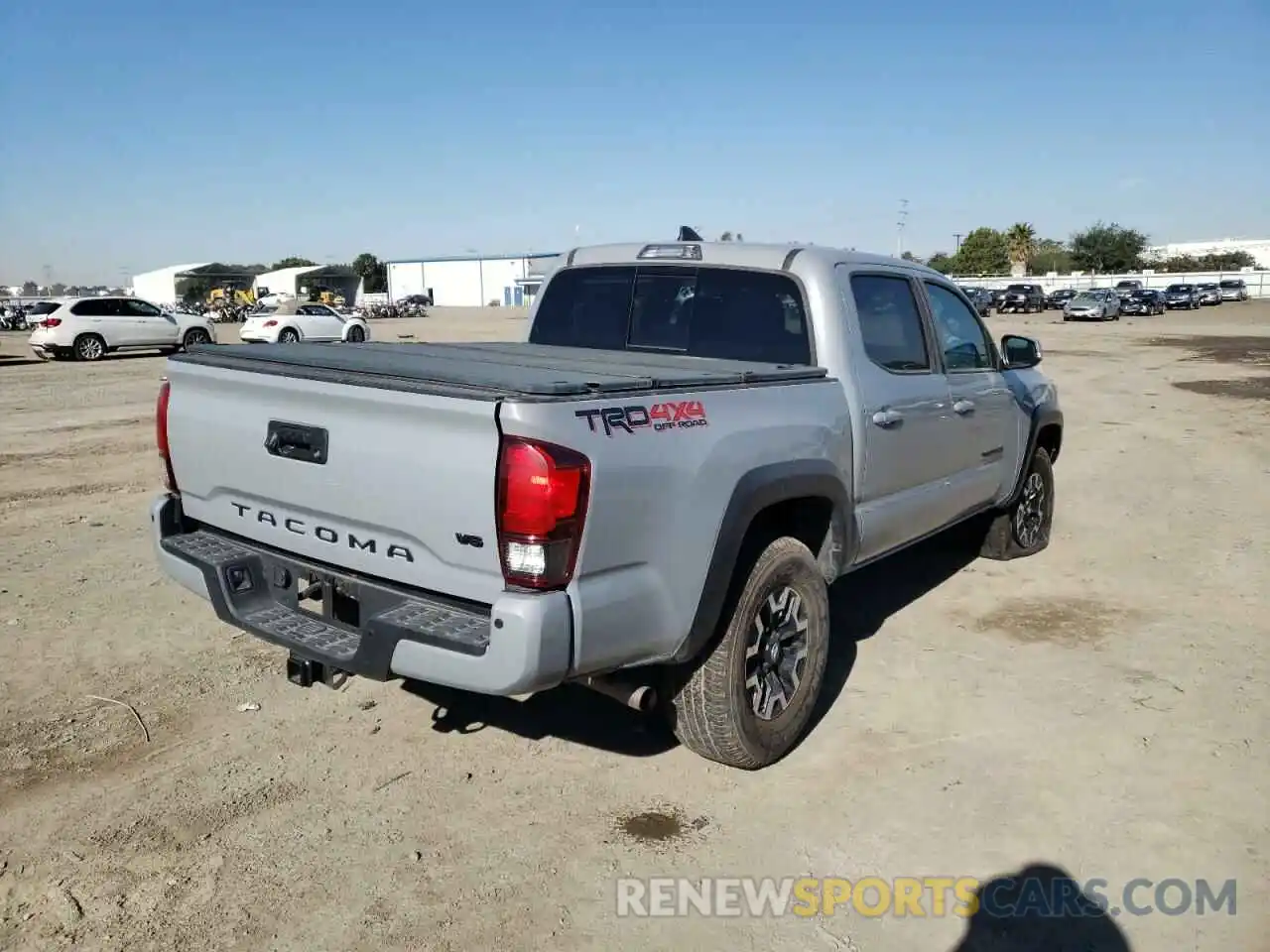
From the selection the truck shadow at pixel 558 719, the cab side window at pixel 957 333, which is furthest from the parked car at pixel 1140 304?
the truck shadow at pixel 558 719

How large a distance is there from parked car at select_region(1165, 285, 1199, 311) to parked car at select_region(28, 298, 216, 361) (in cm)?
5716

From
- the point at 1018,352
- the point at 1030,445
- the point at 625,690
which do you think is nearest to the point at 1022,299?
the point at 1030,445

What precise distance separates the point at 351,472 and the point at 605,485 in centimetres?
85

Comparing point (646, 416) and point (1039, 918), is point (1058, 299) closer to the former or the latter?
point (1039, 918)

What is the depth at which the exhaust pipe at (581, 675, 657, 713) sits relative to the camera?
128 inches

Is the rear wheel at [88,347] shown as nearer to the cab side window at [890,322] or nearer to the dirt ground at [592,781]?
the dirt ground at [592,781]

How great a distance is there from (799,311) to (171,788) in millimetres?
3146

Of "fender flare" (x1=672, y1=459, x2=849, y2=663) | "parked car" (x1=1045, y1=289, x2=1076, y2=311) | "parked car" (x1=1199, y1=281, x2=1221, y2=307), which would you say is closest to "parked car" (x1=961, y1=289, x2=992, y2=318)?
"parked car" (x1=1045, y1=289, x2=1076, y2=311)

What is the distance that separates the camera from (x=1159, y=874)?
3170mm

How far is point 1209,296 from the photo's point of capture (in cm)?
6531

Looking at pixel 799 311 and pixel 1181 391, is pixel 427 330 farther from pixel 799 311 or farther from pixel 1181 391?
pixel 799 311

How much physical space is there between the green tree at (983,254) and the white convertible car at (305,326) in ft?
300

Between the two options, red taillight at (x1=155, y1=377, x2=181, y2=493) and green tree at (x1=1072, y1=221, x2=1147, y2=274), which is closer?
red taillight at (x1=155, y1=377, x2=181, y2=493)

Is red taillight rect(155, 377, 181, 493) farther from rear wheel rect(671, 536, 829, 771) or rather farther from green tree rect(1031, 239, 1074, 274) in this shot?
green tree rect(1031, 239, 1074, 274)
